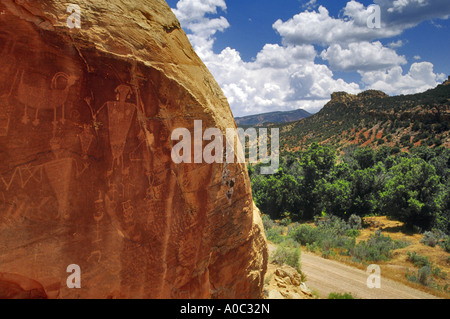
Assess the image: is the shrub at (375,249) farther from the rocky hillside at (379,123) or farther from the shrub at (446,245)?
the rocky hillside at (379,123)

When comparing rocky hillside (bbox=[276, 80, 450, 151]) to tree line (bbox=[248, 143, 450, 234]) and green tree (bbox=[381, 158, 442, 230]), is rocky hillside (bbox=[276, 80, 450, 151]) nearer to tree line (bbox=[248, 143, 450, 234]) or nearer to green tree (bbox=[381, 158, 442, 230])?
tree line (bbox=[248, 143, 450, 234])

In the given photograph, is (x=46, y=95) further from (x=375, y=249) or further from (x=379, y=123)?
(x=379, y=123)

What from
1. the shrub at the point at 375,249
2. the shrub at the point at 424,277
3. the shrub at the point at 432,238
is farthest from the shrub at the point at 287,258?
the shrub at the point at 432,238

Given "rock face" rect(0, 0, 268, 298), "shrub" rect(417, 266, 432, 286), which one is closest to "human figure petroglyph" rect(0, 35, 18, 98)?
"rock face" rect(0, 0, 268, 298)

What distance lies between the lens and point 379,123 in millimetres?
62500

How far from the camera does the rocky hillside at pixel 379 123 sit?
5044 cm

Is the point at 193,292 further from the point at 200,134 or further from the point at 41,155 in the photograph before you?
the point at 41,155

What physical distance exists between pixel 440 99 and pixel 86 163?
240 feet

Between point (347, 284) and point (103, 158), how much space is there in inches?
489

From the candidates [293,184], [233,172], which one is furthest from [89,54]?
[293,184]

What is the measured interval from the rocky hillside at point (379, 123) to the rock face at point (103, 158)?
2110 inches

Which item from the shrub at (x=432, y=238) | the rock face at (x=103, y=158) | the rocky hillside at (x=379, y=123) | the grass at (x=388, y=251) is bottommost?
the grass at (x=388, y=251)

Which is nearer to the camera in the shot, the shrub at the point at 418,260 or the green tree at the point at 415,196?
the shrub at the point at 418,260

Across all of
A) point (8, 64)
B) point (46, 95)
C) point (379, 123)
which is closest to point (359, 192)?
point (46, 95)
